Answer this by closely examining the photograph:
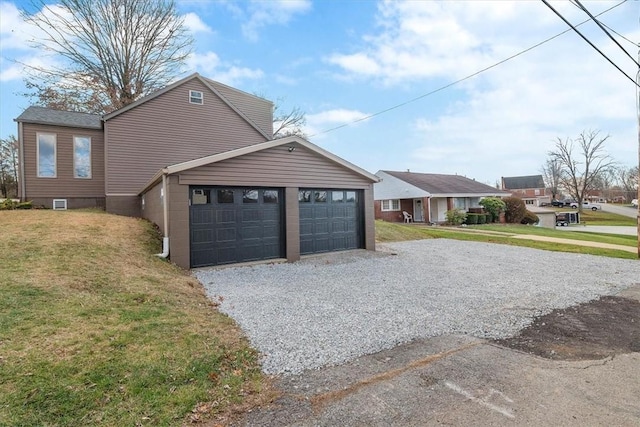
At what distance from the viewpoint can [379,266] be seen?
9867 millimetres

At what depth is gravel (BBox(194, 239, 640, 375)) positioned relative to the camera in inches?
174

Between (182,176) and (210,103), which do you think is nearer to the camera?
(182,176)

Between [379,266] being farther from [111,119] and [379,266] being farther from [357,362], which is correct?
[111,119]

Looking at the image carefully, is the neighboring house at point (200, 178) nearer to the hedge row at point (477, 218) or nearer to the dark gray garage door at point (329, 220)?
the dark gray garage door at point (329, 220)

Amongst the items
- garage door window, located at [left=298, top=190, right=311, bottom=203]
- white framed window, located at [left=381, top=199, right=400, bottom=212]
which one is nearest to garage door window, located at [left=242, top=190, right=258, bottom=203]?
garage door window, located at [left=298, top=190, right=311, bottom=203]

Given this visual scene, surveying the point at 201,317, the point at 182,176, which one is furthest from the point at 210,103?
the point at 201,317

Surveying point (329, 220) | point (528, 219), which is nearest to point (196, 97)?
point (329, 220)

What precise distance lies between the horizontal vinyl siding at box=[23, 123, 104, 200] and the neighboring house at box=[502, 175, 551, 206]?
227 ft

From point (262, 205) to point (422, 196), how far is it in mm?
18609

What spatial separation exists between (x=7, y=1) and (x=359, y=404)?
68.2ft

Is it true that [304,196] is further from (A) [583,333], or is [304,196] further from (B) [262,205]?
(A) [583,333]

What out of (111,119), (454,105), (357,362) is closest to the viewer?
(357,362)

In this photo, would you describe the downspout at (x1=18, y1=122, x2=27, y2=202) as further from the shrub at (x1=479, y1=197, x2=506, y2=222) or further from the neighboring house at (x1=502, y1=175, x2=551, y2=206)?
the neighboring house at (x1=502, y1=175, x2=551, y2=206)

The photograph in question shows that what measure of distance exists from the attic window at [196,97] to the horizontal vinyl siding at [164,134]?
0.49ft
